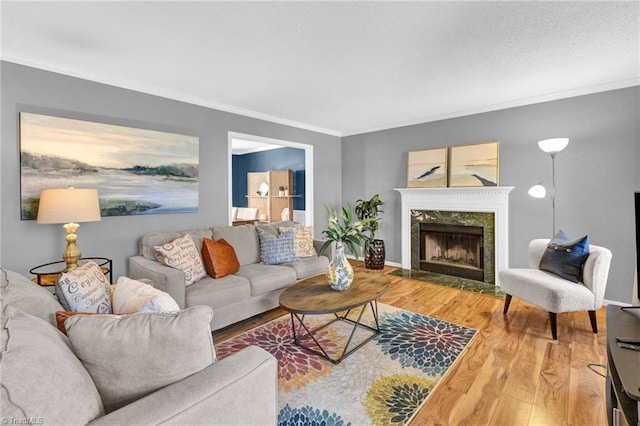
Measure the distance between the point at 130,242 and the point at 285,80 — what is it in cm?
243

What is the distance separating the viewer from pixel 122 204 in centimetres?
317

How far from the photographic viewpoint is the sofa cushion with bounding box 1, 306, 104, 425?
690mm

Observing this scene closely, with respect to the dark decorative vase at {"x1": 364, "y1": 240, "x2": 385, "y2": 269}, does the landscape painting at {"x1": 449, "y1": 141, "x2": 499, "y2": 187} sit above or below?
above

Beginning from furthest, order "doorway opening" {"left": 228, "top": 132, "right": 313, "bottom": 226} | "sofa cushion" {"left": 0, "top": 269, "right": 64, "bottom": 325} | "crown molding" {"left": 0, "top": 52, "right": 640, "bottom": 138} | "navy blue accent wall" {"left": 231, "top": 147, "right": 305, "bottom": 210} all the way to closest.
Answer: "navy blue accent wall" {"left": 231, "top": 147, "right": 305, "bottom": 210}, "doorway opening" {"left": 228, "top": 132, "right": 313, "bottom": 226}, "crown molding" {"left": 0, "top": 52, "right": 640, "bottom": 138}, "sofa cushion" {"left": 0, "top": 269, "right": 64, "bottom": 325}

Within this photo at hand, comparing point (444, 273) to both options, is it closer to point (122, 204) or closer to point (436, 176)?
point (436, 176)

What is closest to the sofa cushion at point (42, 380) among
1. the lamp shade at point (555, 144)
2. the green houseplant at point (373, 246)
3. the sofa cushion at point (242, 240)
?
the sofa cushion at point (242, 240)

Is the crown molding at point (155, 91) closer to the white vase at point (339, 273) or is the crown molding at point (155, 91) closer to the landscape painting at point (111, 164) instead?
the landscape painting at point (111, 164)

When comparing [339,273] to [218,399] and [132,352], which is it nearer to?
[218,399]

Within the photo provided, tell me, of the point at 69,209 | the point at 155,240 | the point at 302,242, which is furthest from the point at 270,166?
the point at 69,209

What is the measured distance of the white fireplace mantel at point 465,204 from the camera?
13.3 feet

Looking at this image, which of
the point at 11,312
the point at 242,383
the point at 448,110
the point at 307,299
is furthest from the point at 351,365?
the point at 448,110

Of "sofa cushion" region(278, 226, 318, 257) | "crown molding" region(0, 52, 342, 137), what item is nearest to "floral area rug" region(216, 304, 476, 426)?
"sofa cushion" region(278, 226, 318, 257)

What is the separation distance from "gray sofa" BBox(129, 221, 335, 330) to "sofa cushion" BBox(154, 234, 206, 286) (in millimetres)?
67

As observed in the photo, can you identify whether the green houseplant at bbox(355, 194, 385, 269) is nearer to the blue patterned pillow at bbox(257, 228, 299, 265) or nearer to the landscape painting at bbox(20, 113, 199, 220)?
the blue patterned pillow at bbox(257, 228, 299, 265)
